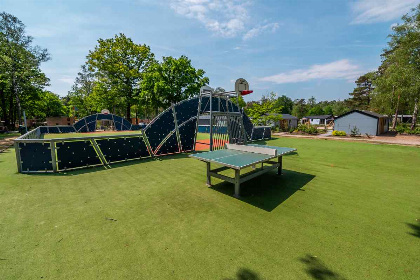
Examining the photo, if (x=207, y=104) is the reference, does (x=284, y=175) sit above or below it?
below

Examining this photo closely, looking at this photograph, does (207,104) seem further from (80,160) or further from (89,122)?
(89,122)

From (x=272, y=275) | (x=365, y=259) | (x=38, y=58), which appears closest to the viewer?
(x=272, y=275)

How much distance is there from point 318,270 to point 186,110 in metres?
9.28

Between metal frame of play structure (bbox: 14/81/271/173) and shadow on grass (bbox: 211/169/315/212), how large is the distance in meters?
3.46

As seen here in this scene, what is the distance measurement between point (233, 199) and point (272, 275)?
244 cm

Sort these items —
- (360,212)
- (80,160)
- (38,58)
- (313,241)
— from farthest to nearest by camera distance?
(38,58), (80,160), (360,212), (313,241)

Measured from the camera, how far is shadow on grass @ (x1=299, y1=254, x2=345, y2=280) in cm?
249

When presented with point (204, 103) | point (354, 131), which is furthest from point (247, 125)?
point (354, 131)

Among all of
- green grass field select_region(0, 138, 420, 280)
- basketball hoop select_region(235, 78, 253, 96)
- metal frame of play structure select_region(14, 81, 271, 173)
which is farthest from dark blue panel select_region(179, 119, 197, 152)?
green grass field select_region(0, 138, 420, 280)

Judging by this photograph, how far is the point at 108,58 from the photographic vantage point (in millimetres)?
28844

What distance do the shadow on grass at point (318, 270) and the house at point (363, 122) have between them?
2742 centimetres

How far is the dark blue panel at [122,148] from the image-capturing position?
8359mm

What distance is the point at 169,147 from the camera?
1065 cm

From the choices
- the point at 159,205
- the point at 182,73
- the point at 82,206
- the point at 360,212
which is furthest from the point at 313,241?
the point at 182,73
